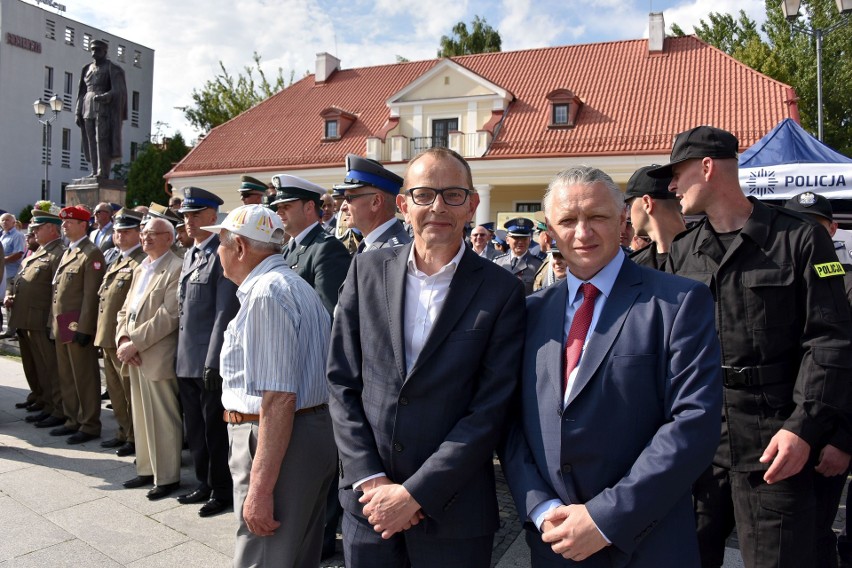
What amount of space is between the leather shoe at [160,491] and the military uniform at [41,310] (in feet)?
9.86

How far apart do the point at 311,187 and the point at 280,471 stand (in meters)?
2.31

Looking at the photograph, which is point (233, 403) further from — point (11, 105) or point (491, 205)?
point (11, 105)

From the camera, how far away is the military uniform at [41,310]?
23.7 ft

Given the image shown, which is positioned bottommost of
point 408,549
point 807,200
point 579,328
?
point 408,549

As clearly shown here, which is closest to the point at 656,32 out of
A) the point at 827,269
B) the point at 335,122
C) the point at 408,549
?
the point at 335,122

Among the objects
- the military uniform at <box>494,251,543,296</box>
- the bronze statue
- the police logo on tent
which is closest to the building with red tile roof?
the bronze statue

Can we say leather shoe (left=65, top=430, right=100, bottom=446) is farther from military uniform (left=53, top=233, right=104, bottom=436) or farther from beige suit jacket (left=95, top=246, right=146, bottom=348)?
beige suit jacket (left=95, top=246, right=146, bottom=348)

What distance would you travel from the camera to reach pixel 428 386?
219cm

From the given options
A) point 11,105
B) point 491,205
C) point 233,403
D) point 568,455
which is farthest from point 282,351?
point 11,105

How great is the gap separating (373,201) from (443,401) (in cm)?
201

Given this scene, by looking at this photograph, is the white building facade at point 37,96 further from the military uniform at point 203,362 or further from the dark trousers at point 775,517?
the dark trousers at point 775,517

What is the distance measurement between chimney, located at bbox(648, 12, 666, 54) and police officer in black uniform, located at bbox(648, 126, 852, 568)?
82.4 ft

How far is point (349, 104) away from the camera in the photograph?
29.2 meters

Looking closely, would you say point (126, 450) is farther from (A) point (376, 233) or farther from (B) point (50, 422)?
(A) point (376, 233)
